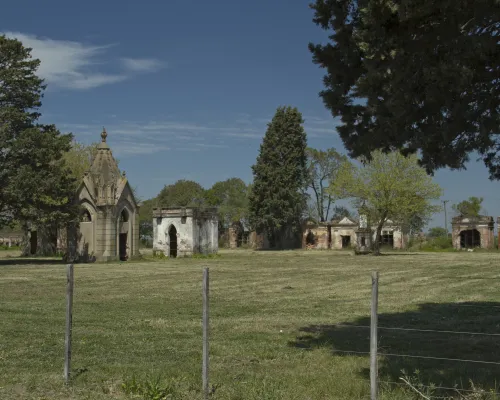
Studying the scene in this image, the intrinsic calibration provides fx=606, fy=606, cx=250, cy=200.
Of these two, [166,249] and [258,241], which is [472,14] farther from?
[258,241]

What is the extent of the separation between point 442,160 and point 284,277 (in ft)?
57.1

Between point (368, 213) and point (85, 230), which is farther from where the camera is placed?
point (368, 213)

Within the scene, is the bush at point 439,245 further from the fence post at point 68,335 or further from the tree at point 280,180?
the fence post at point 68,335

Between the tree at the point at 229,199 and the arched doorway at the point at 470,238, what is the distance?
1186 inches

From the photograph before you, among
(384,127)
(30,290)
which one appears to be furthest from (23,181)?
(384,127)

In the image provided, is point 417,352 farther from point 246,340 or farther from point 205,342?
point 205,342

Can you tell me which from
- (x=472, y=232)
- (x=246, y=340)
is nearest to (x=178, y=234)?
(x=472, y=232)

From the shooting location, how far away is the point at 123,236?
42.4 m

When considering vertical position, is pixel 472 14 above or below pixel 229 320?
above

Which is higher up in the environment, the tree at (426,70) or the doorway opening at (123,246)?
the tree at (426,70)

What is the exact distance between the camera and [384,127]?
27.8 ft

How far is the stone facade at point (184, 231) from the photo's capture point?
160 ft

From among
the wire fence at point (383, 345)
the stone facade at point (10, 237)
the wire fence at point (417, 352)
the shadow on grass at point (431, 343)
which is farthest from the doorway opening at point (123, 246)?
the stone facade at point (10, 237)

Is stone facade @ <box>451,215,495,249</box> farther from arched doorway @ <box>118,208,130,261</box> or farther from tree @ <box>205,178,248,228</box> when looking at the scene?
arched doorway @ <box>118,208,130,261</box>
